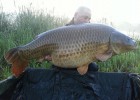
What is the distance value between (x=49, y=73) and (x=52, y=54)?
33 centimetres

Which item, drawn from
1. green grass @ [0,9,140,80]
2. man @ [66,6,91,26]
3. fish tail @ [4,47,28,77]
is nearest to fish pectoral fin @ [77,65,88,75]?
fish tail @ [4,47,28,77]

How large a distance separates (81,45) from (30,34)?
1822mm

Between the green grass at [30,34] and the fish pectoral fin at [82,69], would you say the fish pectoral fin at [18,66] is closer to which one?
the fish pectoral fin at [82,69]

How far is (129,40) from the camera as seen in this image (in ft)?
8.52

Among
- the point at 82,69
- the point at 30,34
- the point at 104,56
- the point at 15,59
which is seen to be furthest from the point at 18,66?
the point at 30,34

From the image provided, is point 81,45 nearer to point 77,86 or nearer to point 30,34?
point 77,86

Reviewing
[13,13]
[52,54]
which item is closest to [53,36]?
[52,54]

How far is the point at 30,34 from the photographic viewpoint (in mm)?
4281

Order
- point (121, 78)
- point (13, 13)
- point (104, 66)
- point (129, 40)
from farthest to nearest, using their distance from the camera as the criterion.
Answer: point (13, 13) < point (104, 66) < point (121, 78) < point (129, 40)

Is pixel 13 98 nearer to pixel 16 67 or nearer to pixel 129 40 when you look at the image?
pixel 16 67

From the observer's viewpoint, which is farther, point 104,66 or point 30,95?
point 104,66

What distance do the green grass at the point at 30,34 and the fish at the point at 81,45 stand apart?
0.93 metres

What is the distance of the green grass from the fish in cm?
93

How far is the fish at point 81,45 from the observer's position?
99.0 inches
